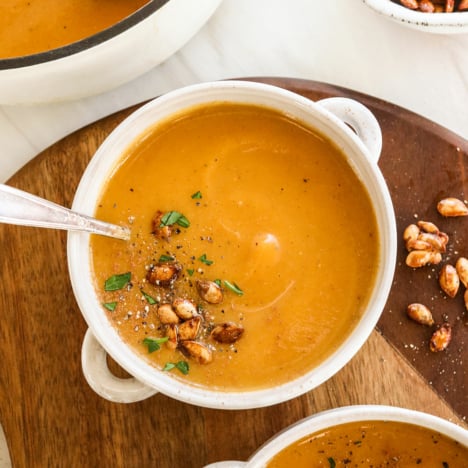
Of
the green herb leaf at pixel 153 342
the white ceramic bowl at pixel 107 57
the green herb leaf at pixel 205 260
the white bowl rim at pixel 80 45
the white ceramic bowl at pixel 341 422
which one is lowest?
the white ceramic bowl at pixel 341 422

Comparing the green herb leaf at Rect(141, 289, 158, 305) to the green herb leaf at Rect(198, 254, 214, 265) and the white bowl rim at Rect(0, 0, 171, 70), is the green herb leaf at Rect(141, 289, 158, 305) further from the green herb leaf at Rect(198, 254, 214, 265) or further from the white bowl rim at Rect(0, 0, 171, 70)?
the white bowl rim at Rect(0, 0, 171, 70)

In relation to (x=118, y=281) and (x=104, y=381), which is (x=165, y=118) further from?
(x=104, y=381)

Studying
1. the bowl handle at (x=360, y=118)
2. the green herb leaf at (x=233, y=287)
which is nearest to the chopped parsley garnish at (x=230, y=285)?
the green herb leaf at (x=233, y=287)

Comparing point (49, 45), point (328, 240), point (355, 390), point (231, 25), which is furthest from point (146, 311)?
point (231, 25)

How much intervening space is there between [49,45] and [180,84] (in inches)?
11.6

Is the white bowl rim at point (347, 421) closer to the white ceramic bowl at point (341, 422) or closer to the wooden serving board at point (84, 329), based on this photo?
the white ceramic bowl at point (341, 422)

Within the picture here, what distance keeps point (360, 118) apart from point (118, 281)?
1.77 ft

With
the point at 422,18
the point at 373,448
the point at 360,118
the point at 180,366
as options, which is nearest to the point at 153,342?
the point at 180,366

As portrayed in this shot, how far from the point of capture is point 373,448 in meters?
1.39

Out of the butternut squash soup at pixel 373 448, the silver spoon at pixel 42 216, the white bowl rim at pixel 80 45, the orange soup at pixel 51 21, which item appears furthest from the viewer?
the orange soup at pixel 51 21

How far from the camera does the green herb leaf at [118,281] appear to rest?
132 cm

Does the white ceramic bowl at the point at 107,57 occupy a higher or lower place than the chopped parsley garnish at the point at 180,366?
higher

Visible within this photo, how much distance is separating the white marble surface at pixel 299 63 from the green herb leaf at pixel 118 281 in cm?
46

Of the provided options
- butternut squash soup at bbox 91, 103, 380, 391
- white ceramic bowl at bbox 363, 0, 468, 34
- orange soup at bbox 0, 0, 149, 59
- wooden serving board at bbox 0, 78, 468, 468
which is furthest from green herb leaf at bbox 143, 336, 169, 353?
white ceramic bowl at bbox 363, 0, 468, 34
